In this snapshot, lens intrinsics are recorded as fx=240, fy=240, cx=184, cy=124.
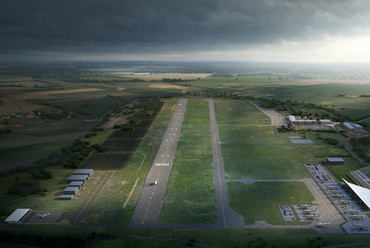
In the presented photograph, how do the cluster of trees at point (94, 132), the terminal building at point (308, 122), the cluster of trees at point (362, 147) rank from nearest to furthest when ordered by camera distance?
1. the cluster of trees at point (362, 147)
2. the cluster of trees at point (94, 132)
3. the terminal building at point (308, 122)

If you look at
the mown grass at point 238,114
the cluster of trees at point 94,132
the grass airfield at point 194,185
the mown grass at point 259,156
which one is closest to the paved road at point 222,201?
the grass airfield at point 194,185

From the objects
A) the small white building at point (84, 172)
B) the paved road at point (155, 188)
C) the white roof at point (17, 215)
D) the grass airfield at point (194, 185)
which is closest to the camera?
the grass airfield at point (194, 185)

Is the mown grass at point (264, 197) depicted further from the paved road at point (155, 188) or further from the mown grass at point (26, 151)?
the mown grass at point (26, 151)

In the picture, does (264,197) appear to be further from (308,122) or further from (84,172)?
(308,122)

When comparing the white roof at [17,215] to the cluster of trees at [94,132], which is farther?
the cluster of trees at [94,132]

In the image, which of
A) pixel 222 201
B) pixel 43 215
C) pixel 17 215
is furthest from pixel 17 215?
pixel 222 201

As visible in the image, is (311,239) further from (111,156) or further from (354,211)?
(111,156)

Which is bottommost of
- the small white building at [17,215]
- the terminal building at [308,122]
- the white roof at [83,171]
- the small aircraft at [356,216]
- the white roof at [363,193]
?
the small white building at [17,215]
